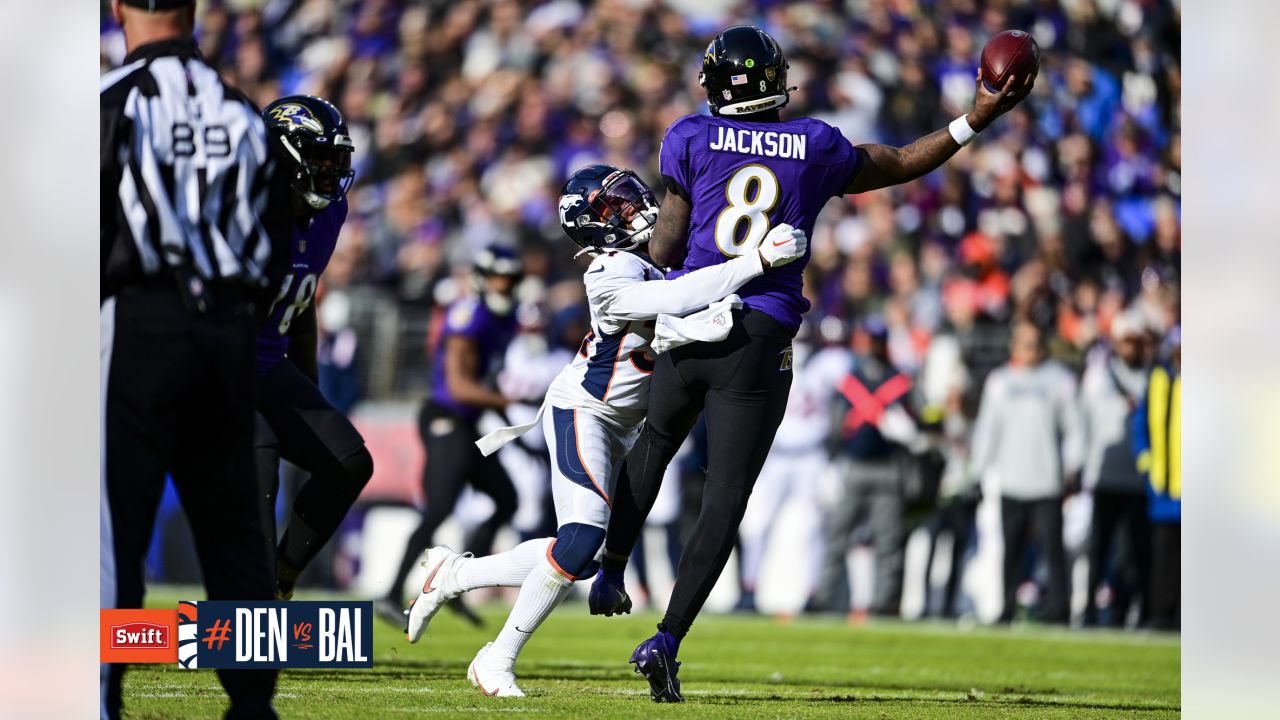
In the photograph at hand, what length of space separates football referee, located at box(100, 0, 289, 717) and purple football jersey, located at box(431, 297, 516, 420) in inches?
204

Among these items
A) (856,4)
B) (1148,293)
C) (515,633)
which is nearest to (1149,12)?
(1148,293)

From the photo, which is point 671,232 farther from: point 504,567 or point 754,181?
point 504,567

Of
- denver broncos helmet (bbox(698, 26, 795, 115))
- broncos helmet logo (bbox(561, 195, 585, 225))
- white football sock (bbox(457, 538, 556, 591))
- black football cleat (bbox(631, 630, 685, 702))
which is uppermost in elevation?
denver broncos helmet (bbox(698, 26, 795, 115))

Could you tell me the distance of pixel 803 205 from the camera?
604 centimetres

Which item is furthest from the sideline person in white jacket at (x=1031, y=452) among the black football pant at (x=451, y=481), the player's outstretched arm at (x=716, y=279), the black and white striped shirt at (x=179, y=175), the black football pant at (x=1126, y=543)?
the black and white striped shirt at (x=179, y=175)

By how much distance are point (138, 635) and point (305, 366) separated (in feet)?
6.71

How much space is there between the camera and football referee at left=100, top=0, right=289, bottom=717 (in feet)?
14.6

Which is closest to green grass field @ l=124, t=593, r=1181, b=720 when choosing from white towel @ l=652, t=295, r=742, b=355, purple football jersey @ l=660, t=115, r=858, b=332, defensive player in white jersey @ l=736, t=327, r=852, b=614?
defensive player in white jersey @ l=736, t=327, r=852, b=614

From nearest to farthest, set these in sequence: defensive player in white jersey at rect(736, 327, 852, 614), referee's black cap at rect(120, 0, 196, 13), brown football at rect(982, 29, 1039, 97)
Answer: referee's black cap at rect(120, 0, 196, 13), brown football at rect(982, 29, 1039, 97), defensive player in white jersey at rect(736, 327, 852, 614)

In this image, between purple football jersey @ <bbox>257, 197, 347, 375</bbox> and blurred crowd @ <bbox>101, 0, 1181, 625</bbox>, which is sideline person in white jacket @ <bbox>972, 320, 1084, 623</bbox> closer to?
blurred crowd @ <bbox>101, 0, 1181, 625</bbox>

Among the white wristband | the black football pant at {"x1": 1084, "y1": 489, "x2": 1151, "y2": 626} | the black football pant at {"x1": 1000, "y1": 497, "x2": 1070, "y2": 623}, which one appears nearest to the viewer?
the white wristband

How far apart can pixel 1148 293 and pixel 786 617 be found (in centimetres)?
361

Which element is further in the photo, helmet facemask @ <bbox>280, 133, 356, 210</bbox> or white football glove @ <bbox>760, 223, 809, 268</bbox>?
helmet facemask @ <bbox>280, 133, 356, 210</bbox>
